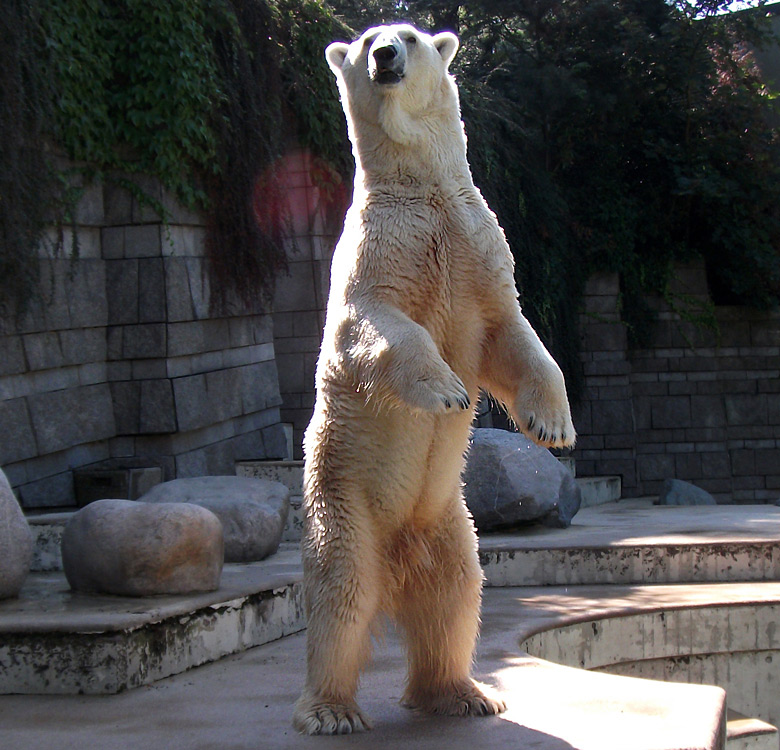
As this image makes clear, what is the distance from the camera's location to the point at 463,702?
3.11 meters

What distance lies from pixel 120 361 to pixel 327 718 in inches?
199

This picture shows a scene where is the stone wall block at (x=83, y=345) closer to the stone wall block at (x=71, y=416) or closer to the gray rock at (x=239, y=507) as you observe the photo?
the stone wall block at (x=71, y=416)

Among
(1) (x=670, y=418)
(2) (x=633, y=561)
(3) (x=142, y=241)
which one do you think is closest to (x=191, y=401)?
(3) (x=142, y=241)

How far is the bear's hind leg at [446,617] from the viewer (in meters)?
3.07

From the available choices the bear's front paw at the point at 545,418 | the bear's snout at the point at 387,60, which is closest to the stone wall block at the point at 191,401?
the bear's snout at the point at 387,60

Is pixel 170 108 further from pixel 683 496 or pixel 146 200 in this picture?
pixel 683 496

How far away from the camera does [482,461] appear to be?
6914 mm

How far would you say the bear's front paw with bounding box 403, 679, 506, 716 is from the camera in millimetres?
3105

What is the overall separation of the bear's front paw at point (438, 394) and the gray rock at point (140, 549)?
6.10 ft

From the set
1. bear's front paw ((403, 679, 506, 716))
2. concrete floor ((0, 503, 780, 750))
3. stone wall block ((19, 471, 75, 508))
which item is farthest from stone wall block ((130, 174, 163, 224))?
bear's front paw ((403, 679, 506, 716))

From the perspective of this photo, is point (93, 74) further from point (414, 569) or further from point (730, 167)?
point (730, 167)

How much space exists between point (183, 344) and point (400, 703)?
4803mm

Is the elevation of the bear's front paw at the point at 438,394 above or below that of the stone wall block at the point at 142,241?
below

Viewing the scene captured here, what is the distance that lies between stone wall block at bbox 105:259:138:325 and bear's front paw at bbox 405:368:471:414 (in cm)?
514
